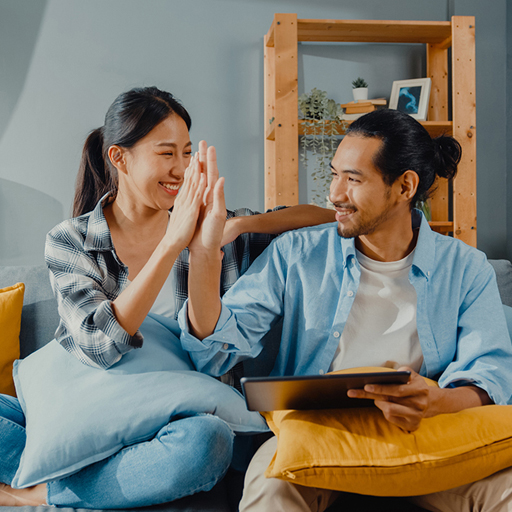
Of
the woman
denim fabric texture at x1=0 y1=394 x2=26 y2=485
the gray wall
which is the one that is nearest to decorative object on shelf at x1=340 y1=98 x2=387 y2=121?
the gray wall

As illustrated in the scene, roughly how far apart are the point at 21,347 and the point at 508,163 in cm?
296

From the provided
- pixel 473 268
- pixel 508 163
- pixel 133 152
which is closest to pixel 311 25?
pixel 508 163

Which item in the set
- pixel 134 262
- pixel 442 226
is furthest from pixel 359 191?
pixel 442 226

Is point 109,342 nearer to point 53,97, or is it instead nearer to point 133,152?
point 133,152

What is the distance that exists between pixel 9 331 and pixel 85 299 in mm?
387

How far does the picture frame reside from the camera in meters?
Result: 2.97

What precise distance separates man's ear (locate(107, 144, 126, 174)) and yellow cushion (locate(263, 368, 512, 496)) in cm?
89

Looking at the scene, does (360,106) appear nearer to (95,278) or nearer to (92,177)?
(92,177)

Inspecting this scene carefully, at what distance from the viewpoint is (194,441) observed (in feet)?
3.20

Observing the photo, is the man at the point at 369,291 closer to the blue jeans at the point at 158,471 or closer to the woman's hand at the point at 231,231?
the woman's hand at the point at 231,231

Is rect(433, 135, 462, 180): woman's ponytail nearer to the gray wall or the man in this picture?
the man

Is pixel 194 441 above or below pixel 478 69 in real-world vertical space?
below

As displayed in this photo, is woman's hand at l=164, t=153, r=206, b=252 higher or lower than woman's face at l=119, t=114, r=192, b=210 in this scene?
lower

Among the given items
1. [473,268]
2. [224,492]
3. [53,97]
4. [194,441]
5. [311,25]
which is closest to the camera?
[194,441]
